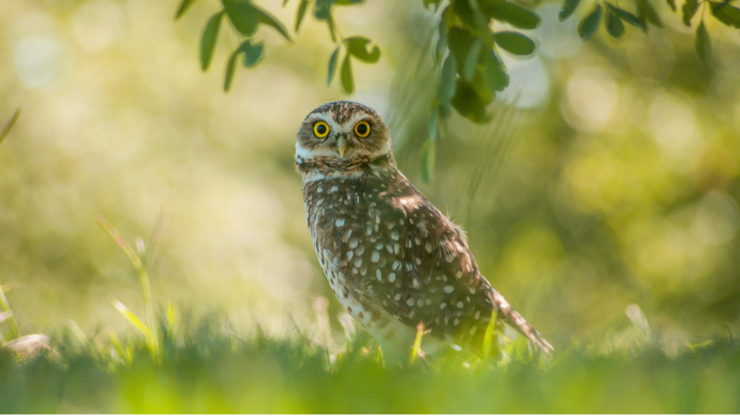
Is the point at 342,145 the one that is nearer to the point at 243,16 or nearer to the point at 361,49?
the point at 361,49

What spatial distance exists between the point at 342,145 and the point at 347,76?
0.59 meters

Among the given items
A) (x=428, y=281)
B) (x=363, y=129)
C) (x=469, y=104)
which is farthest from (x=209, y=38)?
(x=428, y=281)

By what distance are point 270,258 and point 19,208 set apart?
3.25m

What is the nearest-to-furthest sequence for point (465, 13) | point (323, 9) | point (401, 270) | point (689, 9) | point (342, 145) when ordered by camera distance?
point (323, 9) → point (465, 13) → point (689, 9) → point (401, 270) → point (342, 145)

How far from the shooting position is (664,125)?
8562mm

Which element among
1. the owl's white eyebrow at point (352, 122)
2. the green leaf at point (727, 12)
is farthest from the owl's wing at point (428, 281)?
the green leaf at point (727, 12)

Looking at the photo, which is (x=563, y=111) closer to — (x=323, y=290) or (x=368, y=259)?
(x=323, y=290)

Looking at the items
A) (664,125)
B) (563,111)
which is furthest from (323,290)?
(664,125)

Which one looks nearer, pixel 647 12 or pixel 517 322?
pixel 647 12

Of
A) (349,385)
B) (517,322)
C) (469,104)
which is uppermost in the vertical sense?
(469,104)

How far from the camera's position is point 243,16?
1.64 m

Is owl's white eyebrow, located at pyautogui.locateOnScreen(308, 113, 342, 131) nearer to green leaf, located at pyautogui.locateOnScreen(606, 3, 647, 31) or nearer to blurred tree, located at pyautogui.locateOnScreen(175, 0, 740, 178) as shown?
blurred tree, located at pyautogui.locateOnScreen(175, 0, 740, 178)

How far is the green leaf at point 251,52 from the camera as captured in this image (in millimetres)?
1709

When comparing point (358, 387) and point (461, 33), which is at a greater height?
point (461, 33)
